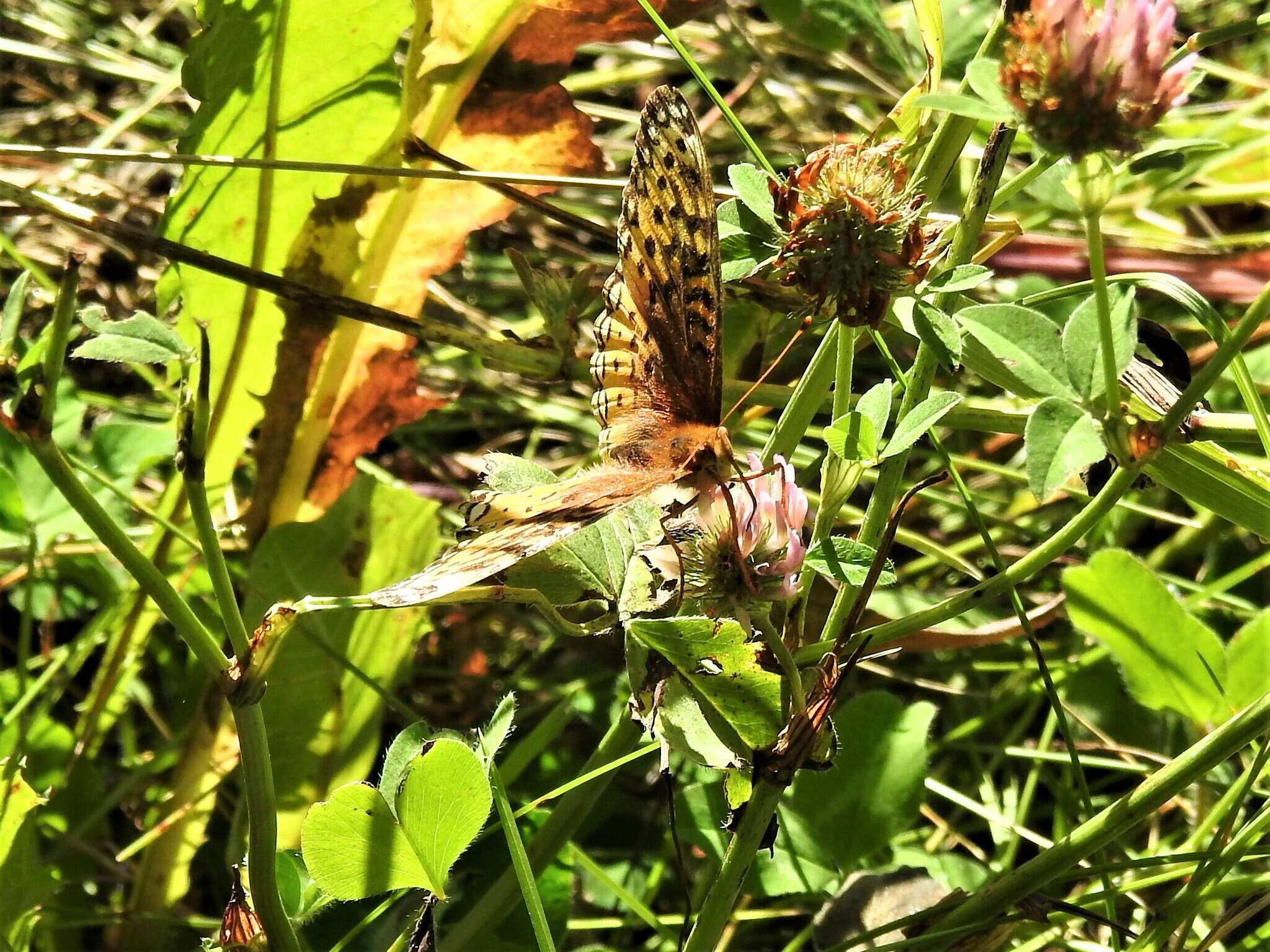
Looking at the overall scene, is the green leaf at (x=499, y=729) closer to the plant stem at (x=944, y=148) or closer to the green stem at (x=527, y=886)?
the green stem at (x=527, y=886)

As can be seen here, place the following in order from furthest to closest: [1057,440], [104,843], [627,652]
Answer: [104,843] < [627,652] < [1057,440]

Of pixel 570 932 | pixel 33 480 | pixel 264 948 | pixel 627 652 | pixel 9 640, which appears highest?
pixel 627 652

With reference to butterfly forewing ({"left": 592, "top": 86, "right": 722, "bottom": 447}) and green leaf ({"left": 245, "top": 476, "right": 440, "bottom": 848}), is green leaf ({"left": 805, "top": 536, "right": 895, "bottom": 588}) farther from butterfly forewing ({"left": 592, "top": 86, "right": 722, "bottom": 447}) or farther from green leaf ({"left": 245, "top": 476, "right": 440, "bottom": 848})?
green leaf ({"left": 245, "top": 476, "right": 440, "bottom": 848})

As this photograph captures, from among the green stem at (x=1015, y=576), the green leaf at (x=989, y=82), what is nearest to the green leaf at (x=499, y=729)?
the green stem at (x=1015, y=576)

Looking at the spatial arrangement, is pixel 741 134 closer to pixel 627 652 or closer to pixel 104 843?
pixel 627 652

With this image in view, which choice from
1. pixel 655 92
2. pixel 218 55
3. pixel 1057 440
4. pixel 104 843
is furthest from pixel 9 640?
pixel 1057 440

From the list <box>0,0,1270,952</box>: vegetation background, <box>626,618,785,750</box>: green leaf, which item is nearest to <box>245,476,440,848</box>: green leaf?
<box>0,0,1270,952</box>: vegetation background

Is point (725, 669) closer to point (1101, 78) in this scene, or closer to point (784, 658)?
point (784, 658)
